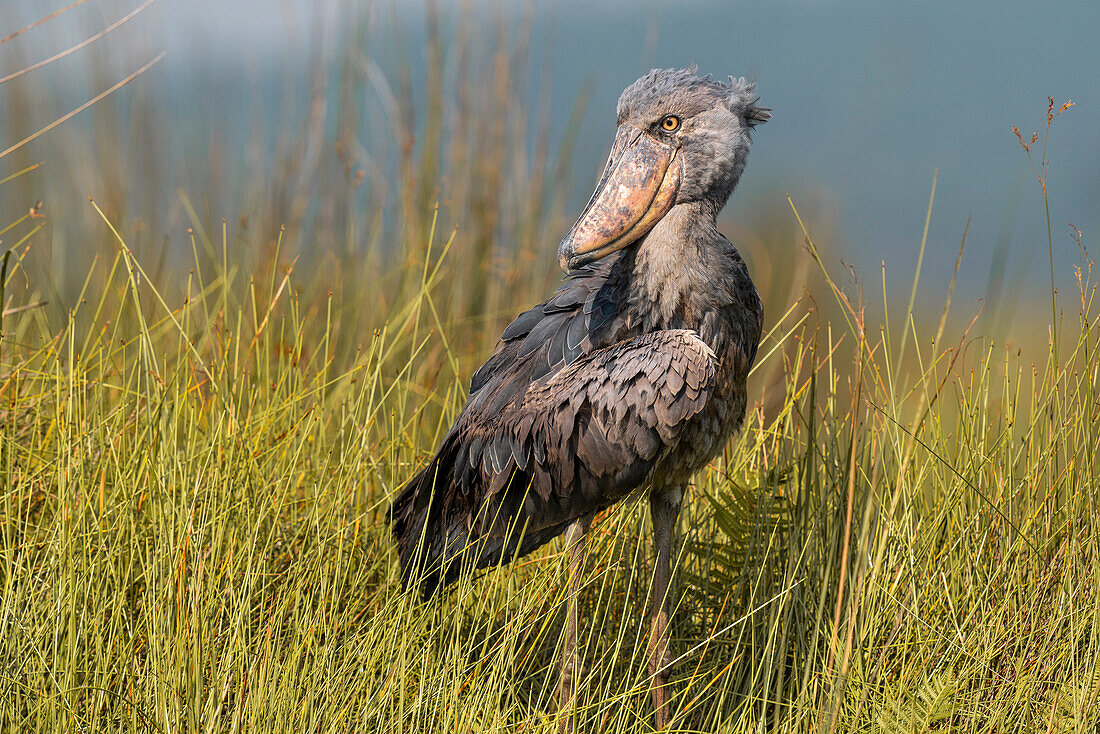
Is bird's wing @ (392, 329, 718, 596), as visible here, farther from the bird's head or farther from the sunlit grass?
the bird's head

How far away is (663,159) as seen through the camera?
2082 millimetres

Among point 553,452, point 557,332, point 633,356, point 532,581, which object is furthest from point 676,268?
point 532,581

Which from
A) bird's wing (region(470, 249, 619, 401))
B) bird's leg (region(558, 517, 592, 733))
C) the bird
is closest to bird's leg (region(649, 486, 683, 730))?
the bird

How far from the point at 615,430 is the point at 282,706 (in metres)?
0.87

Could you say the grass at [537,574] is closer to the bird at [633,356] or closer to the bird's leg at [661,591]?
the bird's leg at [661,591]

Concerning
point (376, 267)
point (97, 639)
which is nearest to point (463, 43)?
point (376, 267)

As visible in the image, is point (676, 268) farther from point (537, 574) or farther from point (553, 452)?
point (537, 574)

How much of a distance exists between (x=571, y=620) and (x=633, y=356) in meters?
0.64

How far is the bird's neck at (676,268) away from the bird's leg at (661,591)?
518mm

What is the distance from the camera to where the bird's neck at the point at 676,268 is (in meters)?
2.07

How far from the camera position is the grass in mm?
1859

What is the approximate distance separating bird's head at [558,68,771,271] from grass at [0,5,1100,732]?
1.13 ft

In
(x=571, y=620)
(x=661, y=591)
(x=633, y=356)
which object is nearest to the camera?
(x=633, y=356)

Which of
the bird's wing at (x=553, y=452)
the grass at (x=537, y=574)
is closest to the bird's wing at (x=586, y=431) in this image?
the bird's wing at (x=553, y=452)
